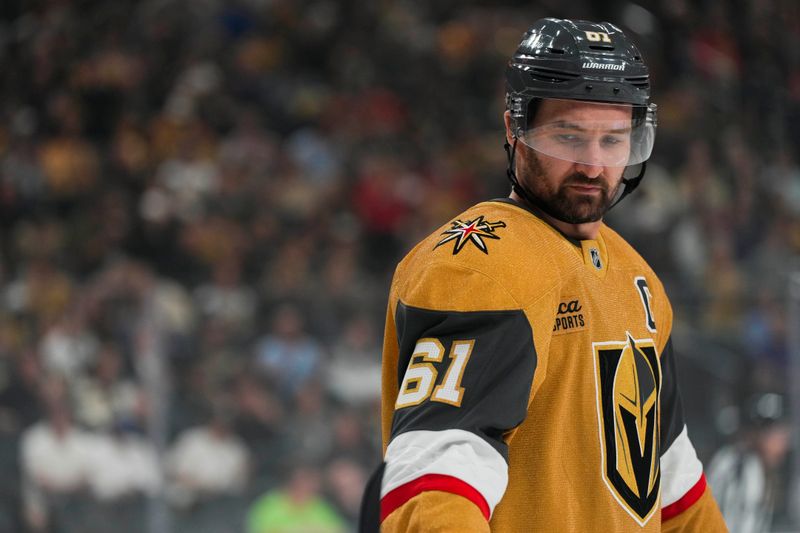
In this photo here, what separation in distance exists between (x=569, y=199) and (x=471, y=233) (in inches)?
7.3

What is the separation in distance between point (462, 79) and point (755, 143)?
2162 millimetres

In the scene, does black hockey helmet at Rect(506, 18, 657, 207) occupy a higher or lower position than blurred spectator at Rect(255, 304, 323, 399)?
higher

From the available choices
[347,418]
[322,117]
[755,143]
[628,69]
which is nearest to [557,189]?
[628,69]

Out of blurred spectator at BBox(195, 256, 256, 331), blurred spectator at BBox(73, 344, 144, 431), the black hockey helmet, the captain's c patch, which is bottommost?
blurred spectator at BBox(73, 344, 144, 431)

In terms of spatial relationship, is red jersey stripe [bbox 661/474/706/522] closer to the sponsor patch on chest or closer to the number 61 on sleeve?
the sponsor patch on chest

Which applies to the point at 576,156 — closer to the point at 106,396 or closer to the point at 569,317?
the point at 569,317

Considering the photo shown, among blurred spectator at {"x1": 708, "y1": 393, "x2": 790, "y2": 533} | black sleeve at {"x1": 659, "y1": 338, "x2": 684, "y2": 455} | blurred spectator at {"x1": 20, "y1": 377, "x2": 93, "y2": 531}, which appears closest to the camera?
black sleeve at {"x1": 659, "y1": 338, "x2": 684, "y2": 455}

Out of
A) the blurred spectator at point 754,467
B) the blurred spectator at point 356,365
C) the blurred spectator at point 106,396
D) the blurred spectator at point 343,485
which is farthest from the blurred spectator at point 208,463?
the blurred spectator at point 754,467

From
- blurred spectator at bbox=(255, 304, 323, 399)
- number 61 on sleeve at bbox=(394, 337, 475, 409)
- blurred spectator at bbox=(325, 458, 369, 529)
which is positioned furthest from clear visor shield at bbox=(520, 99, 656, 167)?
blurred spectator at bbox=(325, 458, 369, 529)

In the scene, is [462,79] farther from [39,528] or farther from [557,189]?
[557,189]

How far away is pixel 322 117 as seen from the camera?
7441 millimetres

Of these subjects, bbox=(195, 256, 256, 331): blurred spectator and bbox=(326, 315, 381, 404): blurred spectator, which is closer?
bbox=(326, 315, 381, 404): blurred spectator

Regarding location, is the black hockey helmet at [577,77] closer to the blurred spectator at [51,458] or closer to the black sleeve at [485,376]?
the black sleeve at [485,376]

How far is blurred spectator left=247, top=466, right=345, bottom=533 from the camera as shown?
200 inches
